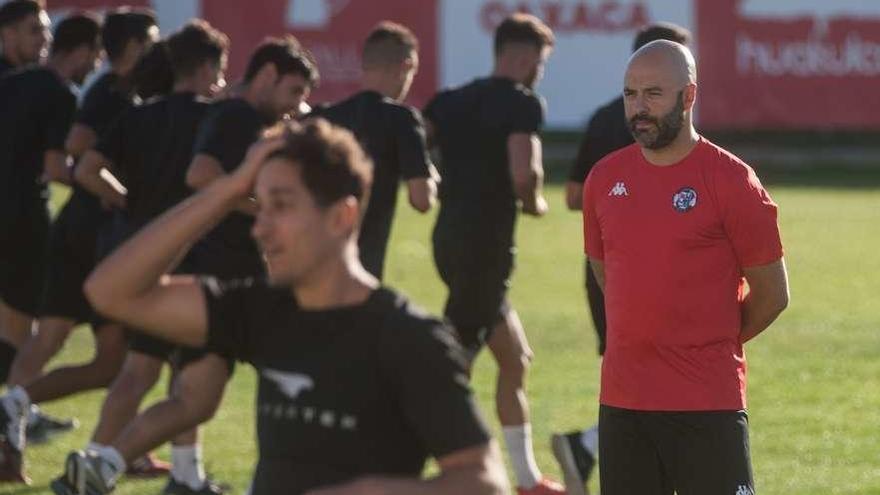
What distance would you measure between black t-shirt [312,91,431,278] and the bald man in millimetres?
2717

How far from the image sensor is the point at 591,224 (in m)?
7.42

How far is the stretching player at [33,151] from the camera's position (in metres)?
11.5

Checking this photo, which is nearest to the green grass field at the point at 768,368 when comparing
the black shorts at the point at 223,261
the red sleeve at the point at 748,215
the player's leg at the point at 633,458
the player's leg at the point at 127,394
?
the player's leg at the point at 127,394

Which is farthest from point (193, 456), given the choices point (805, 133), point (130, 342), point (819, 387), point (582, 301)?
point (805, 133)

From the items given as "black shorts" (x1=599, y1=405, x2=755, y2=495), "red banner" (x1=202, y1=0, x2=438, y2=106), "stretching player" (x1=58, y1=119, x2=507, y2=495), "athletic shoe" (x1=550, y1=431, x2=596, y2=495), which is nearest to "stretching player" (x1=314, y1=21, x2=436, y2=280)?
"athletic shoe" (x1=550, y1=431, x2=596, y2=495)

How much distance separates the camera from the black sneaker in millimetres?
10070

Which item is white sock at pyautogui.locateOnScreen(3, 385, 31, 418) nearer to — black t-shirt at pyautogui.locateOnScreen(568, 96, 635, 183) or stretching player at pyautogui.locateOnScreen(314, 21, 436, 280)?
stretching player at pyautogui.locateOnScreen(314, 21, 436, 280)

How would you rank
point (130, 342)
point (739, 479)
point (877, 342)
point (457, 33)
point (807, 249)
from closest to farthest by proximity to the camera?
point (739, 479) < point (130, 342) < point (877, 342) < point (807, 249) < point (457, 33)

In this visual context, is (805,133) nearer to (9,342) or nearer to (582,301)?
(582,301)

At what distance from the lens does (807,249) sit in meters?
23.4

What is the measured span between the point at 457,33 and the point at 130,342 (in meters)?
24.2

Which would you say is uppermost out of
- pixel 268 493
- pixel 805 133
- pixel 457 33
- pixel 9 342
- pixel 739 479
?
pixel 268 493

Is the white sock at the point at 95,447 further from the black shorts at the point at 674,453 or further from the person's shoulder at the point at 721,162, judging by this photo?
the person's shoulder at the point at 721,162

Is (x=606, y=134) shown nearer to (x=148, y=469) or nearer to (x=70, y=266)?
(x=148, y=469)
